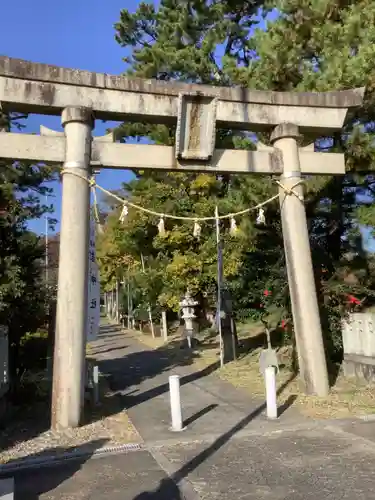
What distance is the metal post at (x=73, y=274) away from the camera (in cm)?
772

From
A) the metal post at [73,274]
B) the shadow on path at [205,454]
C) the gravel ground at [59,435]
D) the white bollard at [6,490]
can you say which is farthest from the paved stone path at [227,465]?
the metal post at [73,274]

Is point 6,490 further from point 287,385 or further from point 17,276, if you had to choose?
point 287,385

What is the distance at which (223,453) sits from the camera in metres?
6.21

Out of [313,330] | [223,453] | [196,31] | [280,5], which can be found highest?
[196,31]

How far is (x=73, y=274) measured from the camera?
8.02m

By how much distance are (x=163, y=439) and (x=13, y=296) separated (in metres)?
3.35

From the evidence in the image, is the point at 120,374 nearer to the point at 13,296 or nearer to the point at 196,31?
the point at 13,296

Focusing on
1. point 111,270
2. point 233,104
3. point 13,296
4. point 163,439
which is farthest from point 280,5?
point 111,270

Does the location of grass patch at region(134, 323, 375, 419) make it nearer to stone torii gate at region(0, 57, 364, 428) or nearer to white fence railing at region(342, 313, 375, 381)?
white fence railing at region(342, 313, 375, 381)

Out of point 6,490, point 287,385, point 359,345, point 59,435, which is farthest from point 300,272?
point 6,490

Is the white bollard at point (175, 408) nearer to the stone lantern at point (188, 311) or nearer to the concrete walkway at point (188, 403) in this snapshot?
the concrete walkway at point (188, 403)

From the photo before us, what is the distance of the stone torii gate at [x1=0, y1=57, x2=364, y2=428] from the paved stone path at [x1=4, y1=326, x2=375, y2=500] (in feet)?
5.49

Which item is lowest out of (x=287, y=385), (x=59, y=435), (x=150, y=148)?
(x=59, y=435)

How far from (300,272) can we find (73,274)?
407 centimetres
